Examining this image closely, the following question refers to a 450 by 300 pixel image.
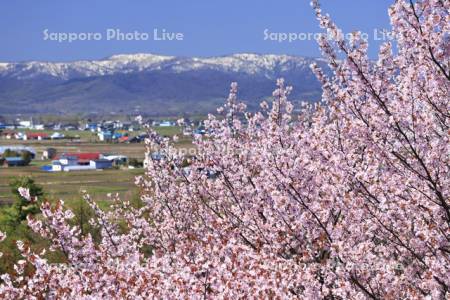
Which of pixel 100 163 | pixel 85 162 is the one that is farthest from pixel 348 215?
pixel 85 162

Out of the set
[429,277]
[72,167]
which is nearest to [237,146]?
[429,277]

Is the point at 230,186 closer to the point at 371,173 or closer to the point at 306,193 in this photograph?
the point at 306,193

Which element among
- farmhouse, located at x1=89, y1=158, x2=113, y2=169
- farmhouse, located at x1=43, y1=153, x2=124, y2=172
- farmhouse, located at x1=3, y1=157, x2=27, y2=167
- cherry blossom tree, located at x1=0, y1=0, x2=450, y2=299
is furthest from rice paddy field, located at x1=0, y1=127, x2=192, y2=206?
cherry blossom tree, located at x1=0, y1=0, x2=450, y2=299

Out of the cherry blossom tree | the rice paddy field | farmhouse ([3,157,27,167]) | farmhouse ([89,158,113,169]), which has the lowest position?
the rice paddy field

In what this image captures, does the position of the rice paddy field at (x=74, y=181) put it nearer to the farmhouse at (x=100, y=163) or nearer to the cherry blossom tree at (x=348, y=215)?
the farmhouse at (x=100, y=163)


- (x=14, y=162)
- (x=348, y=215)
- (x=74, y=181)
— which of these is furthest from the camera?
(x=14, y=162)

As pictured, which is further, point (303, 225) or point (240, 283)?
A: point (303, 225)

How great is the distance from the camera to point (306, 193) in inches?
372

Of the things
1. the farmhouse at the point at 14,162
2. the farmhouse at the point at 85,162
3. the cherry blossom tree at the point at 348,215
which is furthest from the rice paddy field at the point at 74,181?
the cherry blossom tree at the point at 348,215

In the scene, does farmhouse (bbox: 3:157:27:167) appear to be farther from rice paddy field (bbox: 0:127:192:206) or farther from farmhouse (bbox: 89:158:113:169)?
farmhouse (bbox: 89:158:113:169)

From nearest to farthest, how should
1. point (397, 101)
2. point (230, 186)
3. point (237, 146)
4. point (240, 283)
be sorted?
point (240, 283) < point (397, 101) < point (230, 186) < point (237, 146)

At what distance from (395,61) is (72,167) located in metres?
136

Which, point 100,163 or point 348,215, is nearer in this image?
point 348,215

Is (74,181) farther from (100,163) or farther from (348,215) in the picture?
(348,215)
